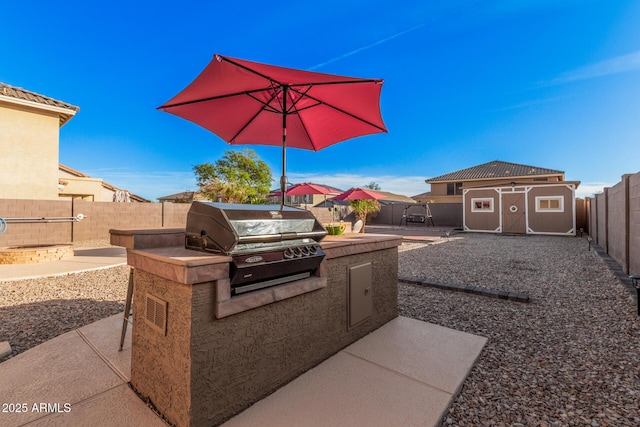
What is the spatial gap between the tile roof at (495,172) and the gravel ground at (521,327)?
16.2 metres

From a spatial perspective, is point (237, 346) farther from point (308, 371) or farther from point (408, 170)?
point (408, 170)

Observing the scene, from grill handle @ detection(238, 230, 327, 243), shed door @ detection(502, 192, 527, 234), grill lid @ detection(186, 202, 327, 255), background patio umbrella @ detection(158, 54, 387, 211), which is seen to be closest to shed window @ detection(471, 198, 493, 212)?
shed door @ detection(502, 192, 527, 234)

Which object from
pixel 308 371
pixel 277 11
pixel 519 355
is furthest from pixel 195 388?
pixel 277 11

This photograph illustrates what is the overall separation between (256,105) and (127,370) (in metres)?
2.66

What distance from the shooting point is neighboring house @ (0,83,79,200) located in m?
8.44

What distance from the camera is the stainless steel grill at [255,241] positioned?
1.33 m

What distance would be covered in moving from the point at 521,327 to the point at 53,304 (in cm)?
535

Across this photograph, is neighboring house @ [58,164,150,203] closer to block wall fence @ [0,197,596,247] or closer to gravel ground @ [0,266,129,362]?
block wall fence @ [0,197,596,247]

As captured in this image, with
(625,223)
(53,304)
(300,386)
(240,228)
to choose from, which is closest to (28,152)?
(53,304)

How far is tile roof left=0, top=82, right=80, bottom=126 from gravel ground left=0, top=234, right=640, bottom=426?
328 inches

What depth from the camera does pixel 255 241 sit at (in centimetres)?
139

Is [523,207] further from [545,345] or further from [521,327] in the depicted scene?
[545,345]

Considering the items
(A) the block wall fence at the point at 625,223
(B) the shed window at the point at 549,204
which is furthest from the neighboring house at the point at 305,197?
(B) the shed window at the point at 549,204

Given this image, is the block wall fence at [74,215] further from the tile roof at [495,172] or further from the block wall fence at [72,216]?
the tile roof at [495,172]
